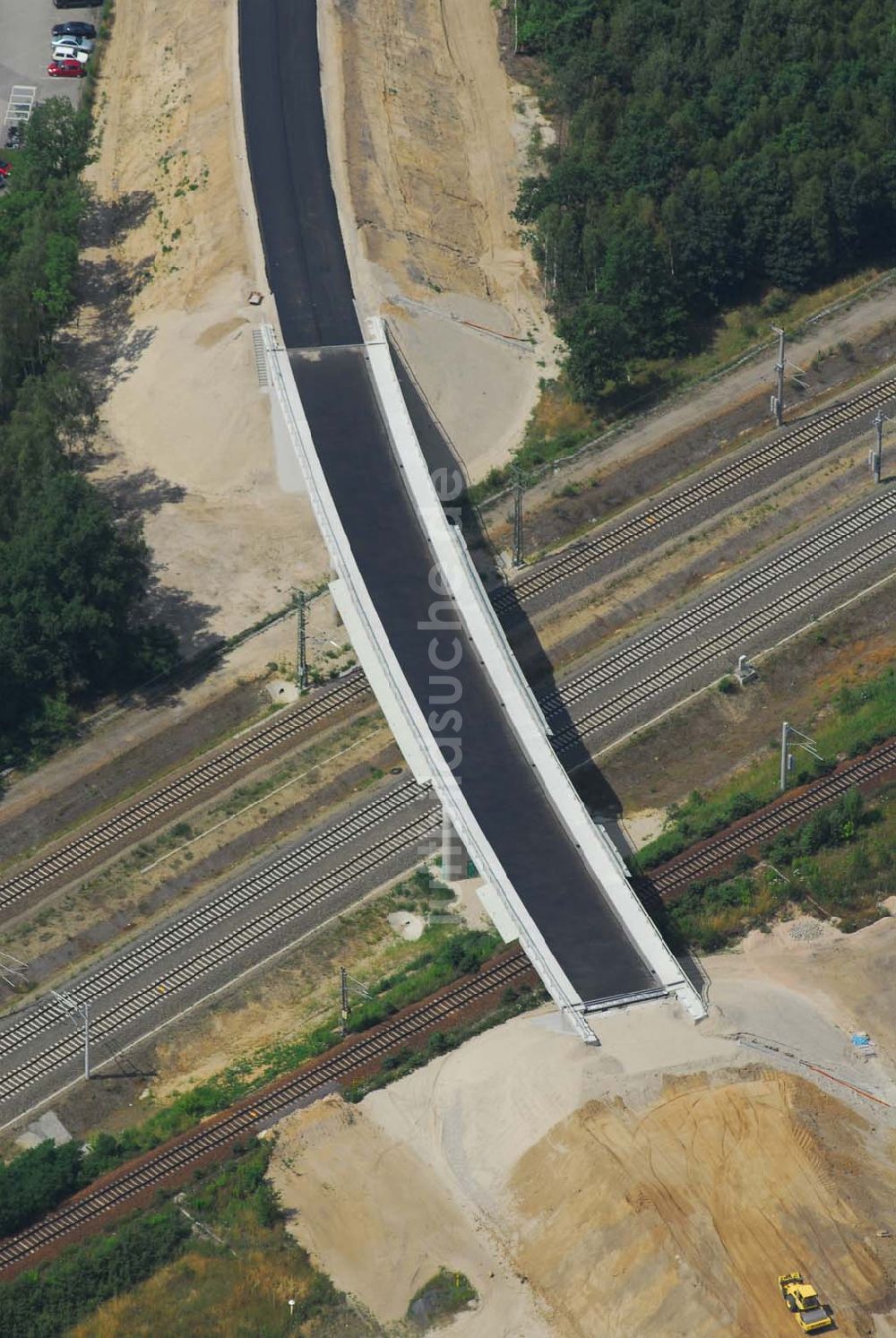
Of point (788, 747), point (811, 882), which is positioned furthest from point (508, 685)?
point (811, 882)

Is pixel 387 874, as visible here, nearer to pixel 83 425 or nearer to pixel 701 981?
pixel 701 981

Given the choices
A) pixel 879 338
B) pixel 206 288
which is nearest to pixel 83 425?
pixel 206 288

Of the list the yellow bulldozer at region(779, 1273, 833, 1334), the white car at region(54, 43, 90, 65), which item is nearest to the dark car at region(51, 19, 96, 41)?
the white car at region(54, 43, 90, 65)

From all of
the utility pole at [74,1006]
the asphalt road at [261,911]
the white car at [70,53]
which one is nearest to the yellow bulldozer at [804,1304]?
the asphalt road at [261,911]

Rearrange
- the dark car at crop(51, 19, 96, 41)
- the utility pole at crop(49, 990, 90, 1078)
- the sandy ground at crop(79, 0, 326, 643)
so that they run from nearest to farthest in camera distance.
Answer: the utility pole at crop(49, 990, 90, 1078)
the sandy ground at crop(79, 0, 326, 643)
the dark car at crop(51, 19, 96, 41)

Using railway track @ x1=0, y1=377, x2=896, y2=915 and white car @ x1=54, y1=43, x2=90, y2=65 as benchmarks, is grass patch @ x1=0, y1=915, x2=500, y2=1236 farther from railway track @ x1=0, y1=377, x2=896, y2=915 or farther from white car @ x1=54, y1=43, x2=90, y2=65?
white car @ x1=54, y1=43, x2=90, y2=65
